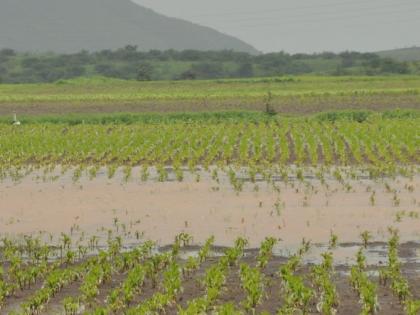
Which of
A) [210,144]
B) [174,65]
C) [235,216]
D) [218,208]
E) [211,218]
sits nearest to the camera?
[211,218]

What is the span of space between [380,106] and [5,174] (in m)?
26.7

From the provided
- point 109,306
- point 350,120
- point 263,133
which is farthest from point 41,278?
point 350,120

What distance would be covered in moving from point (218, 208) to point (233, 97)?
35815 mm

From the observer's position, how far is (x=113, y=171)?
20.2 metres

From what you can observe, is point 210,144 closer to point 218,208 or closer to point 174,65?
point 218,208

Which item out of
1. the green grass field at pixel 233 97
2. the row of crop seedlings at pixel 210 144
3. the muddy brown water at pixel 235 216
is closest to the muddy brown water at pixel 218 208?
the muddy brown water at pixel 235 216

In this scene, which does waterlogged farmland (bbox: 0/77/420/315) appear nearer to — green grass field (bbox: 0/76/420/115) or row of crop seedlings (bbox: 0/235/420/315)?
row of crop seedlings (bbox: 0/235/420/315)

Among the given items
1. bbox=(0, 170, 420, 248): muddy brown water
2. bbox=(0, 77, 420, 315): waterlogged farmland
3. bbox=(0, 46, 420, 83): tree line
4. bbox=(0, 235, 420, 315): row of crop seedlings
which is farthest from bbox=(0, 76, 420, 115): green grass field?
bbox=(0, 46, 420, 83): tree line

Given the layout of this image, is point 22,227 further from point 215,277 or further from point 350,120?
point 350,120

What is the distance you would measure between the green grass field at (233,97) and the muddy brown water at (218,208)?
23.9 metres

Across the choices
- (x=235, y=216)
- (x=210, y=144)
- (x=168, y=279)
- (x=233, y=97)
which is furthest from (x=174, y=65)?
(x=168, y=279)

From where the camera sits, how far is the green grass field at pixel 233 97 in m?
44.3

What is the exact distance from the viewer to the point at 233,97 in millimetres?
50750

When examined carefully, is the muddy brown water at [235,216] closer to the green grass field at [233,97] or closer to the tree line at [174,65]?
the green grass field at [233,97]
